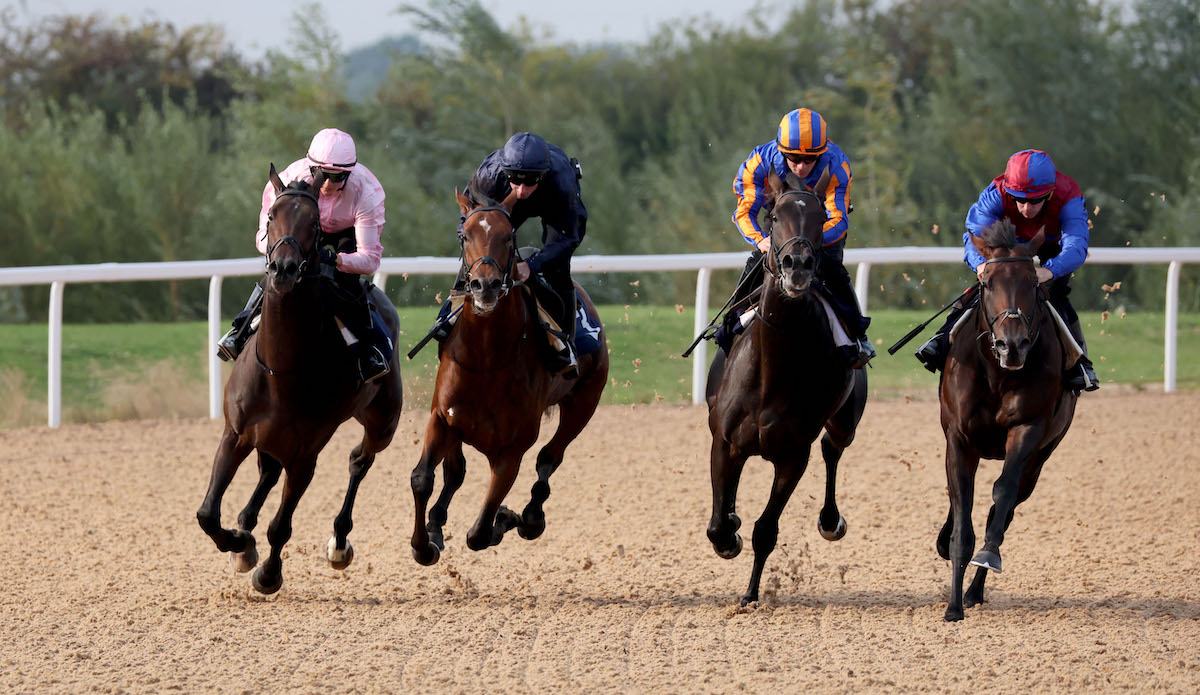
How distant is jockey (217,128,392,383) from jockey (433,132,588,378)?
0.36 metres

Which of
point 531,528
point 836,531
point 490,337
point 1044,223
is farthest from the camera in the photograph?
point 836,531

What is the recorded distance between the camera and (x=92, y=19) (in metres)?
33.6

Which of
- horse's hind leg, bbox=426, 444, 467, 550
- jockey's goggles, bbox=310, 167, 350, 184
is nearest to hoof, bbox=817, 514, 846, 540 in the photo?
horse's hind leg, bbox=426, 444, 467, 550

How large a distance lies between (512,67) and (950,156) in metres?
8.65

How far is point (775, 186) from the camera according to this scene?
601 centimetres

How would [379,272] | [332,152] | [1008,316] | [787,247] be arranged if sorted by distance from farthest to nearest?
1. [379,272]
2. [332,152]
3. [1008,316]
4. [787,247]

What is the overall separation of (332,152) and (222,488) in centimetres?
153

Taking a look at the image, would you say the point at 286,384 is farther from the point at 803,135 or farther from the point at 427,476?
the point at 803,135

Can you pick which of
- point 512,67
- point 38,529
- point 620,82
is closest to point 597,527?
point 38,529

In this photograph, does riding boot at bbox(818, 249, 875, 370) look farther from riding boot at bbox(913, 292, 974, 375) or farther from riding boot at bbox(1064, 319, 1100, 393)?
riding boot at bbox(1064, 319, 1100, 393)

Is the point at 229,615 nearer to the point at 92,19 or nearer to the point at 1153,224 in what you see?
the point at 1153,224

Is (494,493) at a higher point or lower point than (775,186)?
lower

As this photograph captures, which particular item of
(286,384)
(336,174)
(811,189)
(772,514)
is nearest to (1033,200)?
(811,189)

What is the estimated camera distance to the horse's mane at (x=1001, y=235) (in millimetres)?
Result: 6078
